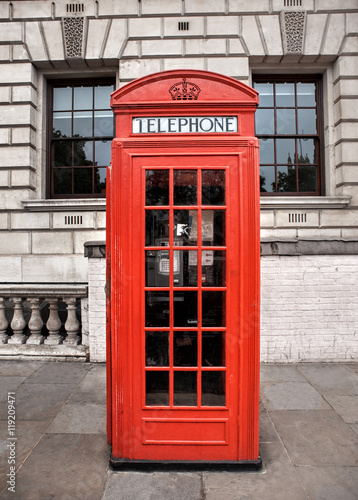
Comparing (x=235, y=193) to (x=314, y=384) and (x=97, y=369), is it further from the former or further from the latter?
(x=97, y=369)

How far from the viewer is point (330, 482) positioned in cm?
237

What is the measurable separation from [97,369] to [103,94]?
6.13 m

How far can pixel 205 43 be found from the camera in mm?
6891

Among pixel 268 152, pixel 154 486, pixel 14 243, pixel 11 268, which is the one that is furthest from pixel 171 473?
pixel 268 152

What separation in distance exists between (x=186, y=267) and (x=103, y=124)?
20.1 ft

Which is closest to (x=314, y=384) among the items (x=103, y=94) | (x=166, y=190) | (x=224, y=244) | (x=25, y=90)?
(x=224, y=244)

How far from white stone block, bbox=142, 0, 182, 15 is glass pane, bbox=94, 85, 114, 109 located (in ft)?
5.62

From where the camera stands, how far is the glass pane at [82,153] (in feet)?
24.9

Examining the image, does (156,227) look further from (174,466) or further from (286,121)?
(286,121)

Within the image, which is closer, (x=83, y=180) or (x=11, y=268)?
(x=11, y=268)

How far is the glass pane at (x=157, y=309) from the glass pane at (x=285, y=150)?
5.91 m

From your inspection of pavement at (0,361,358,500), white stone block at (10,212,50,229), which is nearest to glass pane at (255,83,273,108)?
white stone block at (10,212,50,229)

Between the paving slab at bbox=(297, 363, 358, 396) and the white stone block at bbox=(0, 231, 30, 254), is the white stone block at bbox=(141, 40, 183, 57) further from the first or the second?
the paving slab at bbox=(297, 363, 358, 396)

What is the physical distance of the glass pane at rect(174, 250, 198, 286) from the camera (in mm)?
2541
